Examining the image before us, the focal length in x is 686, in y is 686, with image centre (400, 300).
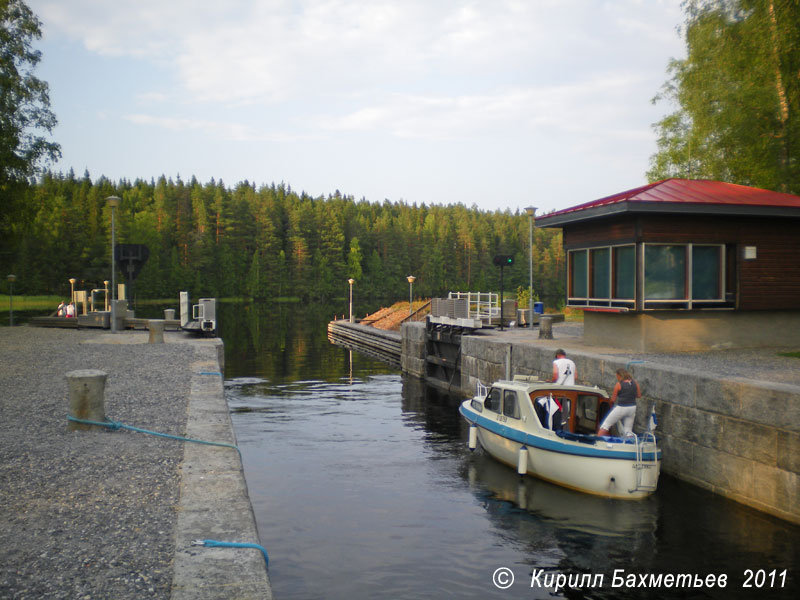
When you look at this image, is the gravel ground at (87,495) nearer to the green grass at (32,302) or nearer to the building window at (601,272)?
the building window at (601,272)

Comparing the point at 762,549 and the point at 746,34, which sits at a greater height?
the point at 746,34

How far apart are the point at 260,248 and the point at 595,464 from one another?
450ft

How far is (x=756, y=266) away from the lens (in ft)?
71.6

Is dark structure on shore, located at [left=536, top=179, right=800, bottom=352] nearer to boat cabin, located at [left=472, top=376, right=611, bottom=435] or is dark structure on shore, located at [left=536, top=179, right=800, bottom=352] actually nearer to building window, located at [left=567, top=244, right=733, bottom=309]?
building window, located at [left=567, top=244, right=733, bottom=309]

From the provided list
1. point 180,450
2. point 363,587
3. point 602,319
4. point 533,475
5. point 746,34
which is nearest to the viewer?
point 363,587

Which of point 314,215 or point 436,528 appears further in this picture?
point 314,215

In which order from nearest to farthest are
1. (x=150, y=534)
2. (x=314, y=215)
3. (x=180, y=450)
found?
(x=150, y=534), (x=180, y=450), (x=314, y=215)

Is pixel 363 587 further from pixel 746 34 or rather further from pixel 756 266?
pixel 746 34

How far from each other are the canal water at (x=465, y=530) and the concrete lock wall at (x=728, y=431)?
39cm

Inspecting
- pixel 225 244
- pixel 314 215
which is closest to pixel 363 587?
pixel 225 244

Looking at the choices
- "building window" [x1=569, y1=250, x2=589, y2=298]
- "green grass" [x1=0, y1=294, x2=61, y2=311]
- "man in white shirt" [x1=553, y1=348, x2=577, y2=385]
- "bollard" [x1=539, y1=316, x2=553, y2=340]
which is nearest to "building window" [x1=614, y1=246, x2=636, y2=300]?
"building window" [x1=569, y1=250, x2=589, y2=298]

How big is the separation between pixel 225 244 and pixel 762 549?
454 feet

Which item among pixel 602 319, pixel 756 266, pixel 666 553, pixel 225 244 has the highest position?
pixel 225 244

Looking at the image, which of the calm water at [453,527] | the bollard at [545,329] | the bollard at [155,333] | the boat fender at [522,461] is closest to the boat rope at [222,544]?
the calm water at [453,527]
